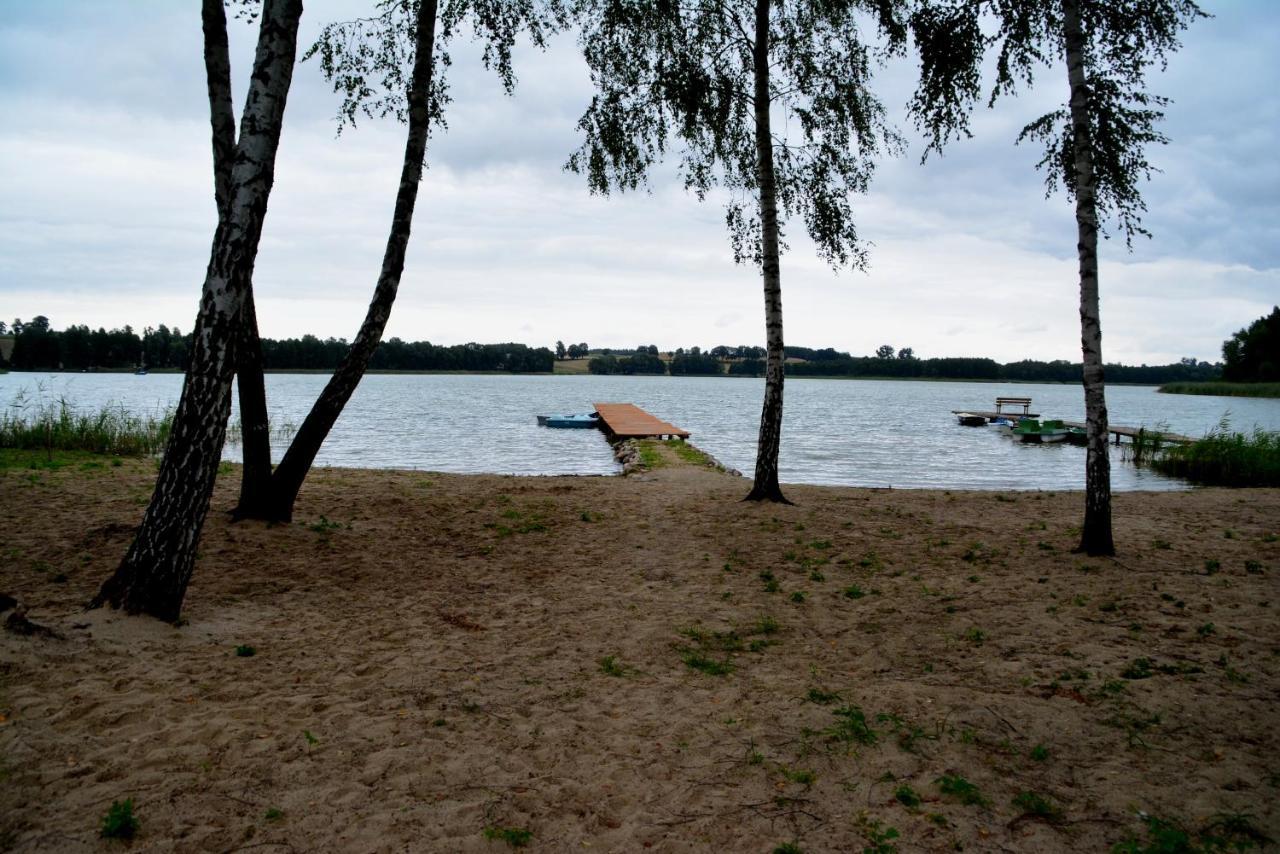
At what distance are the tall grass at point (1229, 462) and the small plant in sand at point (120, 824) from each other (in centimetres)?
2353

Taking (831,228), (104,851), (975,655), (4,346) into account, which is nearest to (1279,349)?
(831,228)

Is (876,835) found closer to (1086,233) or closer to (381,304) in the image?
(1086,233)

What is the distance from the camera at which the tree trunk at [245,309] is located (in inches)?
306

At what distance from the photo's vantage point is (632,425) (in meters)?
32.2

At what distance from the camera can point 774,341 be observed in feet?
39.3

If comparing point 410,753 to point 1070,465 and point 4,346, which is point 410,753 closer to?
point 1070,465

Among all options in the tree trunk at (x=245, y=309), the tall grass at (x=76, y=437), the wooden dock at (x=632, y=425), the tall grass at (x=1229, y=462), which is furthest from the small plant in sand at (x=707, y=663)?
the wooden dock at (x=632, y=425)

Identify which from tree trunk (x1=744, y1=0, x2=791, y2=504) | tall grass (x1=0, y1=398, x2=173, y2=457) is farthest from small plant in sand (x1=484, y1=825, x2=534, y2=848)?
tall grass (x1=0, y1=398, x2=173, y2=457)

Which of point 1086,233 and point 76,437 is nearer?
point 1086,233

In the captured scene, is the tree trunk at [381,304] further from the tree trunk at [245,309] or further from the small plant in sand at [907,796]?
the small plant in sand at [907,796]

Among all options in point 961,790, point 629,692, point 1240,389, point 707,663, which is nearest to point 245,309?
point 629,692

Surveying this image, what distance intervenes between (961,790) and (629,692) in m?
2.27

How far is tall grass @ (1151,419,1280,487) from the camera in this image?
1938cm

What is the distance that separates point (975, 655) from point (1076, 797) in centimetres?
217
